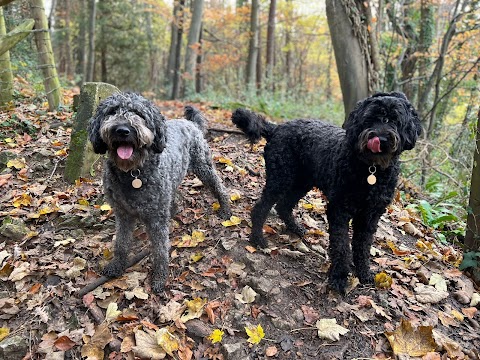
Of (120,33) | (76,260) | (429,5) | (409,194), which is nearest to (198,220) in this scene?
(76,260)

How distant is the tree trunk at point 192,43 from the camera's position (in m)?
15.0

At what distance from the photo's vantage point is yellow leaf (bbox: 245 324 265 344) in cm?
325

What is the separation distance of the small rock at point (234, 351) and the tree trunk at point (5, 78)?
672 cm

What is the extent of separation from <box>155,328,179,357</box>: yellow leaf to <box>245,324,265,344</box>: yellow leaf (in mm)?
643

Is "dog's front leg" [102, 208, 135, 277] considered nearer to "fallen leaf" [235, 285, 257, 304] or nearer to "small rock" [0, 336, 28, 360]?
"small rock" [0, 336, 28, 360]

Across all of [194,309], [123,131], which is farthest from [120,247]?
[123,131]

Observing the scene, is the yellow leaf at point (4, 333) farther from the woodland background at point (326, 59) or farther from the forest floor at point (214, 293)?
the woodland background at point (326, 59)

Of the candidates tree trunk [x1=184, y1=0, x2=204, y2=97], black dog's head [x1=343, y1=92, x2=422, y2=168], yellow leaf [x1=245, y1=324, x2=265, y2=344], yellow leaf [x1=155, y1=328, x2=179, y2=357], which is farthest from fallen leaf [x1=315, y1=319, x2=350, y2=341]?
tree trunk [x1=184, y1=0, x2=204, y2=97]

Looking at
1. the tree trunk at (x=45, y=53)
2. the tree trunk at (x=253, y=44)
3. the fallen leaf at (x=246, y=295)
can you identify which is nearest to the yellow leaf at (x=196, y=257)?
the fallen leaf at (x=246, y=295)

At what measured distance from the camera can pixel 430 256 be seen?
178 inches

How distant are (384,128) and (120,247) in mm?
2883

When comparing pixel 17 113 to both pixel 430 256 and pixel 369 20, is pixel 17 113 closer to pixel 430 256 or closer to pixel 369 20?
pixel 369 20

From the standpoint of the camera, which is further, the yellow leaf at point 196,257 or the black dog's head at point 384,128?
the yellow leaf at point 196,257

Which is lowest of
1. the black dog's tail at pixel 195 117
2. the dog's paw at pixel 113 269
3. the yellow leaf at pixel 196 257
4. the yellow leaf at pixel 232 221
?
the dog's paw at pixel 113 269
